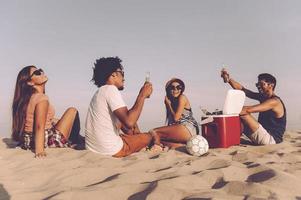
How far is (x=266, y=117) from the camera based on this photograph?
21.8ft

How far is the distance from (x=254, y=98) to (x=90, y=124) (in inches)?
144

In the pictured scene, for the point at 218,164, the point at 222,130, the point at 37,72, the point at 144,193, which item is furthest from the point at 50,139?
the point at 144,193

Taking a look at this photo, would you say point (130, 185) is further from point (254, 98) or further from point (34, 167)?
point (254, 98)

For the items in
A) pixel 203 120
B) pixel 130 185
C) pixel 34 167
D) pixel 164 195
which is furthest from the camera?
pixel 203 120

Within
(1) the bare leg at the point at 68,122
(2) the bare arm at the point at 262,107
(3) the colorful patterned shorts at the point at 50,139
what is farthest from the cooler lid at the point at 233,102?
(3) the colorful patterned shorts at the point at 50,139

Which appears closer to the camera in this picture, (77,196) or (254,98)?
(77,196)

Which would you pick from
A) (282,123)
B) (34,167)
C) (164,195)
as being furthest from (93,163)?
(282,123)

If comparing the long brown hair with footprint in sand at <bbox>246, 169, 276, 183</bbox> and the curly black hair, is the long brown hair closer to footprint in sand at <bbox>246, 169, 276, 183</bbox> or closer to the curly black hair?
the curly black hair

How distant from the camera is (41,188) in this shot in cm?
366

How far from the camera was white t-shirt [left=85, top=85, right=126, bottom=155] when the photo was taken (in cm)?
500

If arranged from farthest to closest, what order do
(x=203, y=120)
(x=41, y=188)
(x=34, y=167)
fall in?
(x=203, y=120) → (x=34, y=167) → (x=41, y=188)

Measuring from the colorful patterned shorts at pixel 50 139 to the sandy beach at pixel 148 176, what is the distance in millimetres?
262

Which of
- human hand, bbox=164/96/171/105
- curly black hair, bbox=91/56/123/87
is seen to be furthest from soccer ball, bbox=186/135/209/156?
human hand, bbox=164/96/171/105

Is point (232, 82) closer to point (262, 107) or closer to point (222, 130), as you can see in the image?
point (262, 107)
